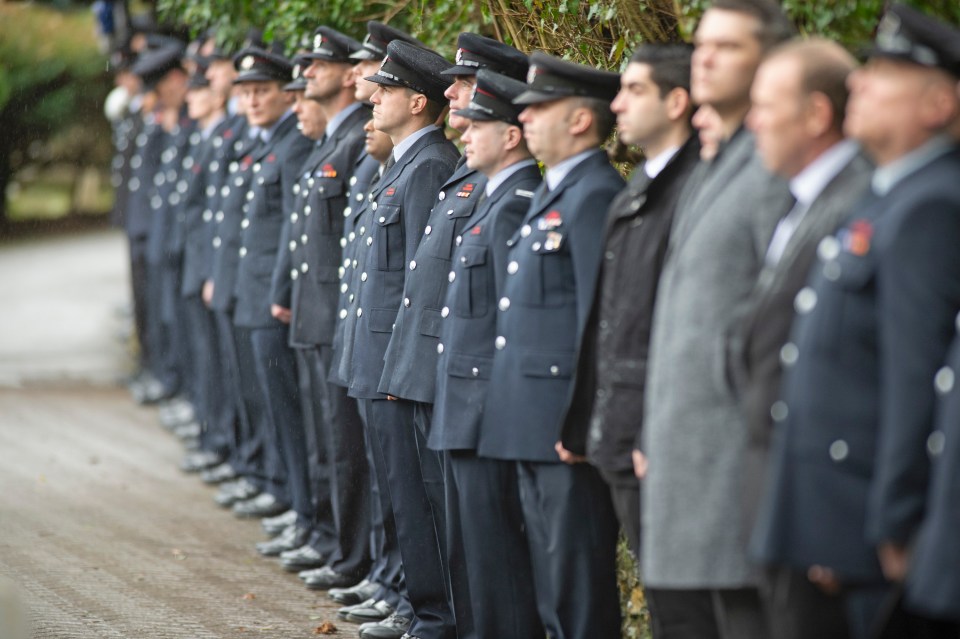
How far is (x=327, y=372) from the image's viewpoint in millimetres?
7609

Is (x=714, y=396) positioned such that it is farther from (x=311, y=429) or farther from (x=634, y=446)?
(x=311, y=429)

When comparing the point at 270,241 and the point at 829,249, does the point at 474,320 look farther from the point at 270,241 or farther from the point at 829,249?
the point at 270,241

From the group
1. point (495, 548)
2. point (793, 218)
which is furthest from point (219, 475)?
point (793, 218)

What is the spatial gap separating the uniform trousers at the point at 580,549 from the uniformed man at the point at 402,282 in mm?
1302

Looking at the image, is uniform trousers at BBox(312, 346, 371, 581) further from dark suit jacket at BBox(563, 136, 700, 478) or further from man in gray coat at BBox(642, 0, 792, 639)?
man in gray coat at BBox(642, 0, 792, 639)

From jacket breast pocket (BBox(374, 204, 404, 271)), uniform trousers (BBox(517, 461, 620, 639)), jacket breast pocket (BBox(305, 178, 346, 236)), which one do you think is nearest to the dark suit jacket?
uniform trousers (BBox(517, 461, 620, 639))

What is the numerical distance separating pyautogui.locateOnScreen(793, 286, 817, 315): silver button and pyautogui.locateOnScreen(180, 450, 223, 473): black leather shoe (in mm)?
7169

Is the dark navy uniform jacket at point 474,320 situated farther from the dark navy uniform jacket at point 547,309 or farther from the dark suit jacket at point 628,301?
the dark suit jacket at point 628,301

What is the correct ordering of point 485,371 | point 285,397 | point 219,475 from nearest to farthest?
1. point 485,371
2. point 285,397
3. point 219,475

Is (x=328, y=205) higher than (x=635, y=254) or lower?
lower

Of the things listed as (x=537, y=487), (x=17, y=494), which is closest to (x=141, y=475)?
(x=17, y=494)

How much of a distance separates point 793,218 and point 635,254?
0.83 metres

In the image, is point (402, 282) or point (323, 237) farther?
point (323, 237)

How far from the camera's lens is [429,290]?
19.7 feet
